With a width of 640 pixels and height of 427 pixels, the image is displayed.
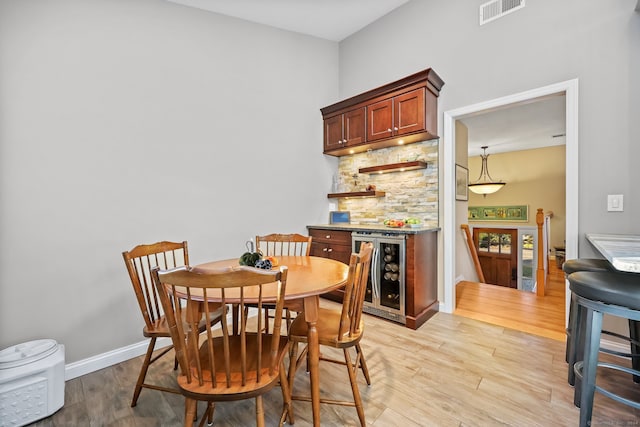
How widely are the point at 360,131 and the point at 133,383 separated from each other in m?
3.15

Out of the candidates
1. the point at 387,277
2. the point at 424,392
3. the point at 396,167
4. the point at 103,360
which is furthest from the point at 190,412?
the point at 396,167

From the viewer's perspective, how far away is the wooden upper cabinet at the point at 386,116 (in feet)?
9.59

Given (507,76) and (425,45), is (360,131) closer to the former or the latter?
(425,45)

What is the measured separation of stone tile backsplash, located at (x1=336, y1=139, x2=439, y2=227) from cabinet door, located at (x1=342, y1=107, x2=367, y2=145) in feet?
1.22

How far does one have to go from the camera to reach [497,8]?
2691 mm

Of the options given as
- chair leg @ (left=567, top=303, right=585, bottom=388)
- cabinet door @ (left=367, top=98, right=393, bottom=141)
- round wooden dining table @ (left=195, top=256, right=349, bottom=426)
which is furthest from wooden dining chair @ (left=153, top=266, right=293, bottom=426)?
cabinet door @ (left=367, top=98, right=393, bottom=141)

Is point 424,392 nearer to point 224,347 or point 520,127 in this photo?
point 224,347

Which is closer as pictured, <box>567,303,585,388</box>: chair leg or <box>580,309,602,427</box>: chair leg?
<box>580,309,602,427</box>: chair leg

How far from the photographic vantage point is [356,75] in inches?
152

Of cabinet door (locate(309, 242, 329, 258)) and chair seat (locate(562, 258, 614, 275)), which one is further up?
chair seat (locate(562, 258, 614, 275))

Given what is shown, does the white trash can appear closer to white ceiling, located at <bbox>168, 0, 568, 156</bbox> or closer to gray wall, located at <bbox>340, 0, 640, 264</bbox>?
white ceiling, located at <bbox>168, 0, 568, 156</bbox>

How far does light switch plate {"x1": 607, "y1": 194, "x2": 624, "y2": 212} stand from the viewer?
7.07 feet

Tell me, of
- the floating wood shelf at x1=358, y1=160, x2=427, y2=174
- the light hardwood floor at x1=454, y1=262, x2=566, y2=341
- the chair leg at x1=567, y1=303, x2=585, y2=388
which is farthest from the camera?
the floating wood shelf at x1=358, y1=160, x2=427, y2=174

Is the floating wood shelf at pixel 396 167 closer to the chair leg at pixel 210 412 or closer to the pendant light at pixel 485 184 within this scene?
the chair leg at pixel 210 412
